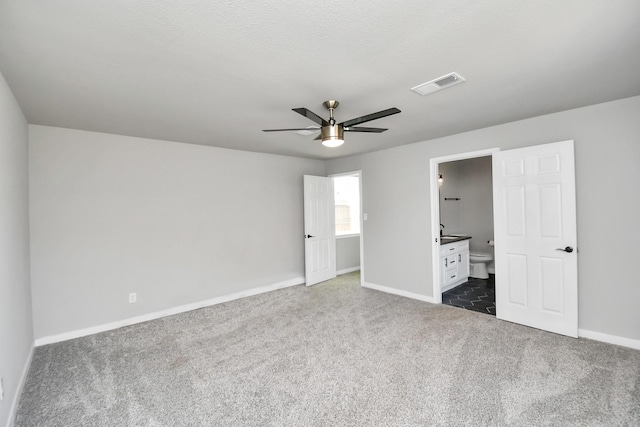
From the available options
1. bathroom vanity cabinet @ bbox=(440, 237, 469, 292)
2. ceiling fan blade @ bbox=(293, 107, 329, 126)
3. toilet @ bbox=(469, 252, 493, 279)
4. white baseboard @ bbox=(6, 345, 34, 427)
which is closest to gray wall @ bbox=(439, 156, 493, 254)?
toilet @ bbox=(469, 252, 493, 279)

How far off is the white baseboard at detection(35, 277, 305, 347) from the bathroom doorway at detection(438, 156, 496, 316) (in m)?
2.76

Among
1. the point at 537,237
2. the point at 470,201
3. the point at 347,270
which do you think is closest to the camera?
the point at 537,237

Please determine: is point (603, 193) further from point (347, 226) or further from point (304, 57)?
point (347, 226)

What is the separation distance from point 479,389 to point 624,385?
3.60ft

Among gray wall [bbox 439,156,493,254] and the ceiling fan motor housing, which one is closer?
the ceiling fan motor housing

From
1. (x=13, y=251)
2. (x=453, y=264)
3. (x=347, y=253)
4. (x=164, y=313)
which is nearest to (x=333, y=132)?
(x=13, y=251)

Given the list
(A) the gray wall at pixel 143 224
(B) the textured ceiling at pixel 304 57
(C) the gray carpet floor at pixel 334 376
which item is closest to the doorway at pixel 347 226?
(A) the gray wall at pixel 143 224

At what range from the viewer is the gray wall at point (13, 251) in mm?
1951

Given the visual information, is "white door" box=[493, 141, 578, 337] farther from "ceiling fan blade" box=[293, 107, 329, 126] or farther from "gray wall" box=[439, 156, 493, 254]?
"gray wall" box=[439, 156, 493, 254]

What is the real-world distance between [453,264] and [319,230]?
7.79ft

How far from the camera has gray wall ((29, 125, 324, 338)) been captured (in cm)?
318

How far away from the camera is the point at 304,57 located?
6.03 feet

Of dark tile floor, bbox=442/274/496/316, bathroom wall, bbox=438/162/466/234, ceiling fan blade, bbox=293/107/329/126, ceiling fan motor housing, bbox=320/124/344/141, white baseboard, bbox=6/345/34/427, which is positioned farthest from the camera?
bathroom wall, bbox=438/162/466/234

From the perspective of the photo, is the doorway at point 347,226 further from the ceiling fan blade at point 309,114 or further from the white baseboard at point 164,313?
the ceiling fan blade at point 309,114
